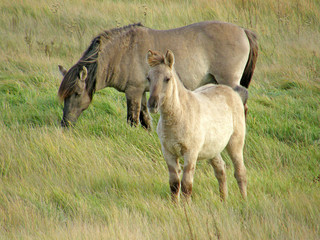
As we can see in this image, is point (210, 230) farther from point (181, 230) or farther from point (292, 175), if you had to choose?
point (292, 175)

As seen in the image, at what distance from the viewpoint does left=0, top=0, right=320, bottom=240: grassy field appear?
335 centimetres

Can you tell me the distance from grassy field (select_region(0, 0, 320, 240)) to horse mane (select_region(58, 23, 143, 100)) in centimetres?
52

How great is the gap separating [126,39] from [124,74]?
0.58m

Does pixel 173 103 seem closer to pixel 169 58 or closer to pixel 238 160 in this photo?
pixel 169 58

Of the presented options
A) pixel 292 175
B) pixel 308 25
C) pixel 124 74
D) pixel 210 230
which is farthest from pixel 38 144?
pixel 308 25

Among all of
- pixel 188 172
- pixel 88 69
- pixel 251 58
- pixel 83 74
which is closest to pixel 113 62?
pixel 88 69

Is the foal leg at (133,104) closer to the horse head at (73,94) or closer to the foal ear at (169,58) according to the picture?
the horse head at (73,94)

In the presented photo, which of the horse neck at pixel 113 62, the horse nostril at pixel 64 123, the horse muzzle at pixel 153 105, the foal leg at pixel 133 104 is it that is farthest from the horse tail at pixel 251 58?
the horse muzzle at pixel 153 105

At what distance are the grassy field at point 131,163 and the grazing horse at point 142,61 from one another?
45 cm

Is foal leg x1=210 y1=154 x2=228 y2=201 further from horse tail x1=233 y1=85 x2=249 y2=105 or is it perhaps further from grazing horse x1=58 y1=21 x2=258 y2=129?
grazing horse x1=58 y1=21 x2=258 y2=129

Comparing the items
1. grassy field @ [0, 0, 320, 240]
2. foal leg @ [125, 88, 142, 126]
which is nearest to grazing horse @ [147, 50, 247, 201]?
grassy field @ [0, 0, 320, 240]

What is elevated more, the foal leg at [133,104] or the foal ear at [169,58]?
the foal ear at [169,58]

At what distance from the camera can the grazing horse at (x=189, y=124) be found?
11.5 ft

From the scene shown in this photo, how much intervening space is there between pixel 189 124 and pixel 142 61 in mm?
2714
